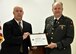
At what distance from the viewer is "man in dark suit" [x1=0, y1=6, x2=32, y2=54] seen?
3035 mm

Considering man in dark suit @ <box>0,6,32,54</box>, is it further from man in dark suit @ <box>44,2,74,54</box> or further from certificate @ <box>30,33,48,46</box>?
man in dark suit @ <box>44,2,74,54</box>

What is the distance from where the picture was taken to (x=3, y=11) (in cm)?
406

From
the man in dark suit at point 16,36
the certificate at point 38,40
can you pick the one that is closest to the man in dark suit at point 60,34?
the certificate at point 38,40

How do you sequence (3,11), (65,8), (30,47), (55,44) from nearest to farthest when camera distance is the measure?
(55,44) → (30,47) → (3,11) → (65,8)

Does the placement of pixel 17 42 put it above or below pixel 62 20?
below

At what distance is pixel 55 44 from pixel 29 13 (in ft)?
4.63

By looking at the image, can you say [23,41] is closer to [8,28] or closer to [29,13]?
[8,28]

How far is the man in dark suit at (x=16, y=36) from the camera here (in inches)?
119

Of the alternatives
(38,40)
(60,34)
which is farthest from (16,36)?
(60,34)

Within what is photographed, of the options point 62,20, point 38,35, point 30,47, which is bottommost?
point 30,47

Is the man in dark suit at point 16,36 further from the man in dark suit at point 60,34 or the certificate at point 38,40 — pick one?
the man in dark suit at point 60,34

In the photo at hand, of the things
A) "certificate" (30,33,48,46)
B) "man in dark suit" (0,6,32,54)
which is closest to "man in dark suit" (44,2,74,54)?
"certificate" (30,33,48,46)

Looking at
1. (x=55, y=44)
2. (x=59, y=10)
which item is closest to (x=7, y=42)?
(x=55, y=44)

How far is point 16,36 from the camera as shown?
121 inches
